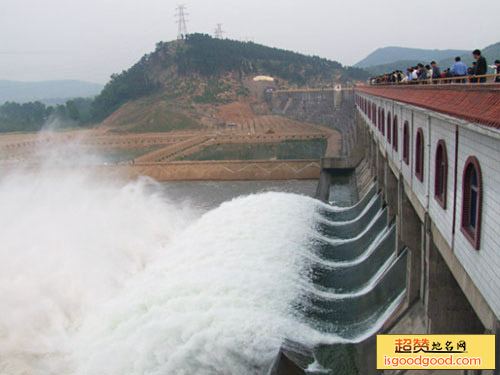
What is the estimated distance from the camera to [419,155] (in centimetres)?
862

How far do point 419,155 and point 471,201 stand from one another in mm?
3319


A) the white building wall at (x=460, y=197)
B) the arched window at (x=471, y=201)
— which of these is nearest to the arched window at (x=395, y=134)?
the white building wall at (x=460, y=197)

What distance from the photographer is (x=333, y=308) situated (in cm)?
1095

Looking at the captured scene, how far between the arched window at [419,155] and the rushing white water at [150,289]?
3.84 metres

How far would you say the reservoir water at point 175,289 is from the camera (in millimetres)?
8977

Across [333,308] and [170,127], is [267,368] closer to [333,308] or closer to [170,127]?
[333,308]

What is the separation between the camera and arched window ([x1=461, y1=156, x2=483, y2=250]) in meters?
4.95

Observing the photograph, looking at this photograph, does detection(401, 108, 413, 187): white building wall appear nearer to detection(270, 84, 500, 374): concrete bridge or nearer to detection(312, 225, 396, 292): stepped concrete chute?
detection(270, 84, 500, 374): concrete bridge

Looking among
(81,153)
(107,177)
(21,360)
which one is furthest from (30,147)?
(21,360)

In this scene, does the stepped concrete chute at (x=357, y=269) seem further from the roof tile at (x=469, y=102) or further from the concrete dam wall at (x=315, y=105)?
the concrete dam wall at (x=315, y=105)

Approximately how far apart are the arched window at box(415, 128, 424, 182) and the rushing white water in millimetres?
3844

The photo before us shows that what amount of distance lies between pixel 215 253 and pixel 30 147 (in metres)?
41.8

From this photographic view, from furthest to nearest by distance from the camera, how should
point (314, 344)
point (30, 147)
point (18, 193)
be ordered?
1. point (30, 147)
2. point (18, 193)
3. point (314, 344)

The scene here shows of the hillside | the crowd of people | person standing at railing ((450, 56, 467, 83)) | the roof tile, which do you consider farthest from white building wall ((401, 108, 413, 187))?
the hillside
